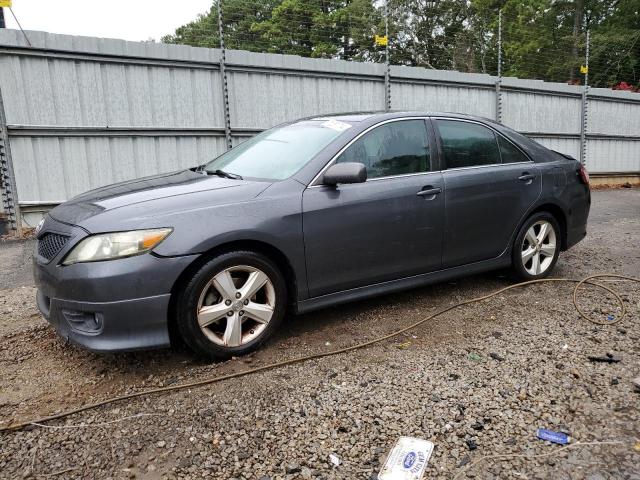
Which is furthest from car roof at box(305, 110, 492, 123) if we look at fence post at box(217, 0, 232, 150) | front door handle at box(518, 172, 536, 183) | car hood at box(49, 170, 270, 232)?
fence post at box(217, 0, 232, 150)

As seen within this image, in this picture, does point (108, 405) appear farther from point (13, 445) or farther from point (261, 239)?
Result: point (261, 239)

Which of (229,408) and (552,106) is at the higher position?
(552,106)

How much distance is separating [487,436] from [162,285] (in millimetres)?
1809

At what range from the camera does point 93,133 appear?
7.54 metres

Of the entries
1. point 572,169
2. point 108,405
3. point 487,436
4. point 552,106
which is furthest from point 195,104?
point 552,106

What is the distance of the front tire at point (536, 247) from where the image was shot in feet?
14.6

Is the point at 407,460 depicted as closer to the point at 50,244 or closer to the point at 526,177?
the point at 50,244

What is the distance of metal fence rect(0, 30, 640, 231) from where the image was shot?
7.09 metres

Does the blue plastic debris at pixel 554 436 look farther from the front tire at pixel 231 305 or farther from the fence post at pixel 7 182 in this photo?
the fence post at pixel 7 182

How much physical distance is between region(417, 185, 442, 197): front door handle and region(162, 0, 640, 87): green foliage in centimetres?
636

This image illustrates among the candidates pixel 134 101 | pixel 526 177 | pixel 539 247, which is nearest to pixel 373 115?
pixel 526 177

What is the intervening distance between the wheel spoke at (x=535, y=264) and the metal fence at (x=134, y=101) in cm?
577

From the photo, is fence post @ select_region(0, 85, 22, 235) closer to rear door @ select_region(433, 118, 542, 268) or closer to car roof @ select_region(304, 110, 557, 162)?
car roof @ select_region(304, 110, 557, 162)

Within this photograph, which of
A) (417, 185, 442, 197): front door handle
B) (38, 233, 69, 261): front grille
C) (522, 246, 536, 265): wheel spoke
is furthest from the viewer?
(522, 246, 536, 265): wheel spoke
